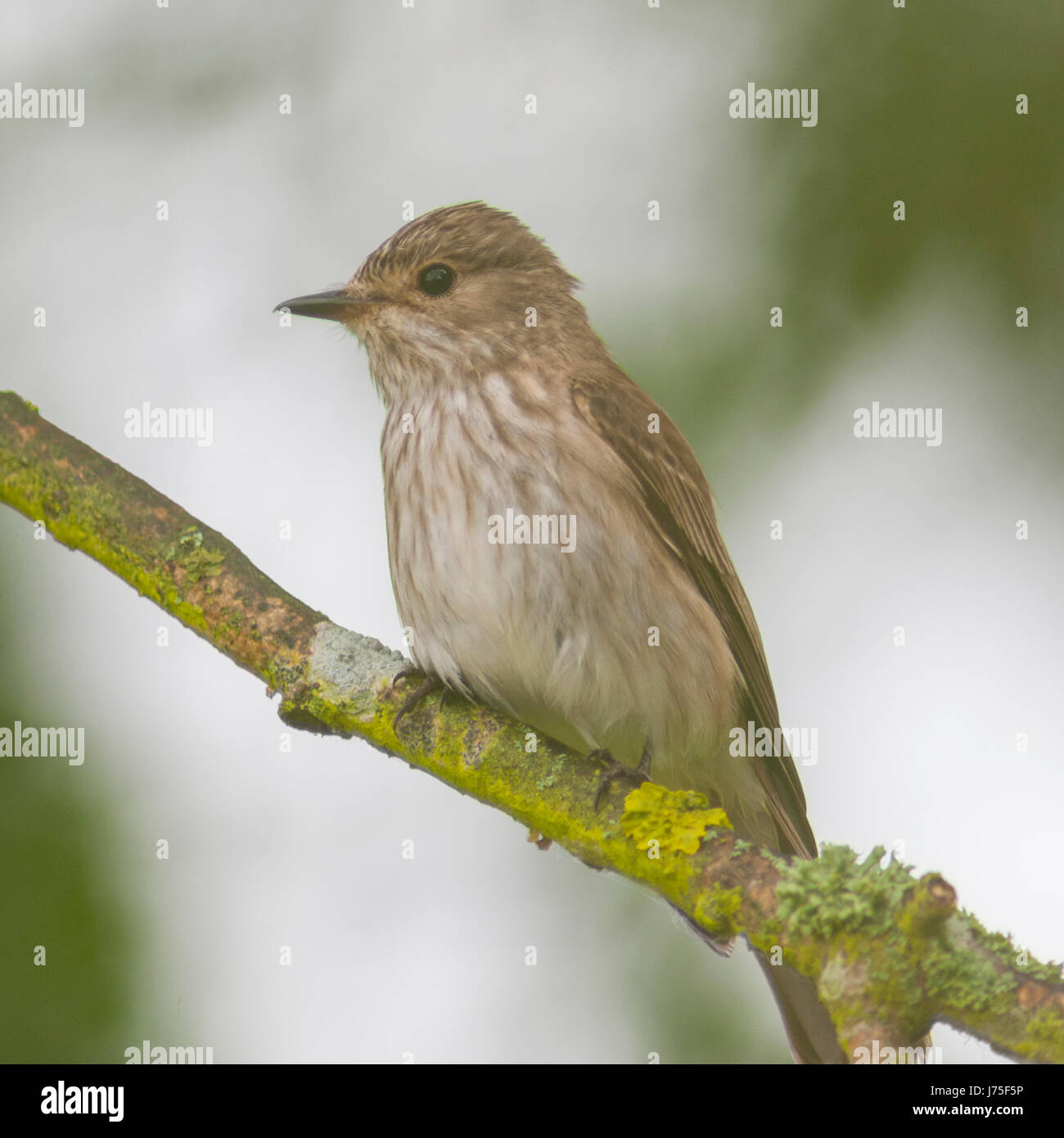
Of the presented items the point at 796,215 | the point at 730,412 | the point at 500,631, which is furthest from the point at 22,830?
the point at 796,215

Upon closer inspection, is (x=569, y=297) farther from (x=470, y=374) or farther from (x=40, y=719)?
(x=40, y=719)

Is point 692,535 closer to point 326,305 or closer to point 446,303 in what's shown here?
point 446,303

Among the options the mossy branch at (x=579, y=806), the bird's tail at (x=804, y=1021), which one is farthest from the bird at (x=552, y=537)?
the mossy branch at (x=579, y=806)

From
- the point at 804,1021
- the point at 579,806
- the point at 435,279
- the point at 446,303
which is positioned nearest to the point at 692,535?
the point at 446,303

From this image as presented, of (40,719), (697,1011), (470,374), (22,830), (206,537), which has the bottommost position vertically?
(697,1011)

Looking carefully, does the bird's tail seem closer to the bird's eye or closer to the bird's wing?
the bird's wing

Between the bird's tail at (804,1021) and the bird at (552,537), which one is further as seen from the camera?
the bird's tail at (804,1021)

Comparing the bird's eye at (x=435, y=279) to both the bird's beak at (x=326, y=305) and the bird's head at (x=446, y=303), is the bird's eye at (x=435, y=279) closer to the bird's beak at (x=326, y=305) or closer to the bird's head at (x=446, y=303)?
the bird's head at (x=446, y=303)
